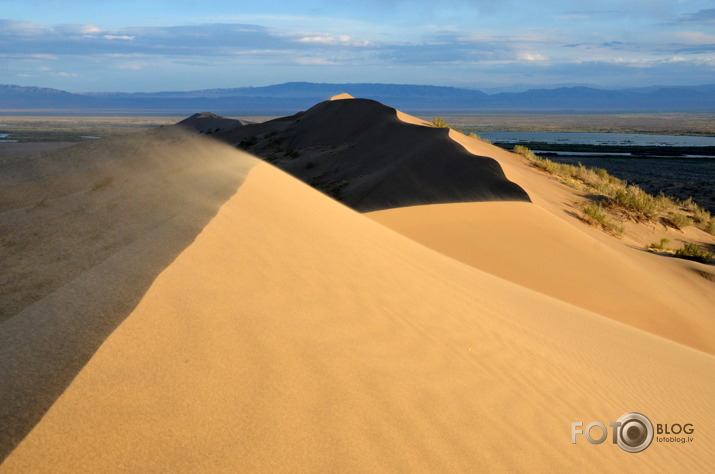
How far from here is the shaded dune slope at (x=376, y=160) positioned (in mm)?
14211

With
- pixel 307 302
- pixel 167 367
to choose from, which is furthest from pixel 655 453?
pixel 167 367

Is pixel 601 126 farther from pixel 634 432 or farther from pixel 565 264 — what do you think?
pixel 634 432

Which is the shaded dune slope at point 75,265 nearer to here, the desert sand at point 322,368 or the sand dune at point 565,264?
the desert sand at point 322,368

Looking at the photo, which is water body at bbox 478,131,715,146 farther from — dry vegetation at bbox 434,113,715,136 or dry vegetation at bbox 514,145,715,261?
dry vegetation at bbox 514,145,715,261

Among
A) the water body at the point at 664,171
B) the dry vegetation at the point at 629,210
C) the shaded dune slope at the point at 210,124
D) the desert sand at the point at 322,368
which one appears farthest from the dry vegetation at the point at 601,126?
the desert sand at the point at 322,368

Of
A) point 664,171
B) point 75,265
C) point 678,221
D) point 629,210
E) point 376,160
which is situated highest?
point 75,265

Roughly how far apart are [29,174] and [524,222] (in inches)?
396

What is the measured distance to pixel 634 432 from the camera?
3.66 meters

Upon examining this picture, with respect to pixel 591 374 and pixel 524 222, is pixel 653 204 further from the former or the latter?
pixel 591 374

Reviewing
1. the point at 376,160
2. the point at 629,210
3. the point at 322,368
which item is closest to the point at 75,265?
the point at 322,368

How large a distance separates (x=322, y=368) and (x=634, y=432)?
78.3 inches

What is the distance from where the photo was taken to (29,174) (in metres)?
12.4

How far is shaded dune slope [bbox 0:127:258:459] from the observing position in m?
2.64

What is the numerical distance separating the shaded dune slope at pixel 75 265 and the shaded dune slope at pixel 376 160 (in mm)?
5742
